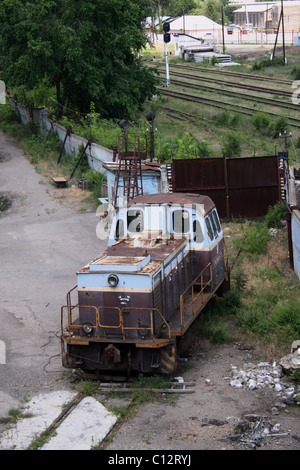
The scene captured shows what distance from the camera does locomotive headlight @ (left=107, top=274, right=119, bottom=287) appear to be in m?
10.5

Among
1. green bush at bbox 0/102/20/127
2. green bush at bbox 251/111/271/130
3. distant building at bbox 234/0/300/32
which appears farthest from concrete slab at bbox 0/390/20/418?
distant building at bbox 234/0/300/32

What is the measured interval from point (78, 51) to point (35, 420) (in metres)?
23.0

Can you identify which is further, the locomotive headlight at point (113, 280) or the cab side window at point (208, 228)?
the cab side window at point (208, 228)

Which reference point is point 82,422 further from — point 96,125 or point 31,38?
point 31,38

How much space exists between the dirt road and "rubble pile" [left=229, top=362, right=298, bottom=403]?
0.46ft

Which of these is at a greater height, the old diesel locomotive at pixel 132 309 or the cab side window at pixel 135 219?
the cab side window at pixel 135 219

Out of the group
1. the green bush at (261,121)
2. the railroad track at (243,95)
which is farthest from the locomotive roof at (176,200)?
the railroad track at (243,95)

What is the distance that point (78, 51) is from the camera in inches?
1171

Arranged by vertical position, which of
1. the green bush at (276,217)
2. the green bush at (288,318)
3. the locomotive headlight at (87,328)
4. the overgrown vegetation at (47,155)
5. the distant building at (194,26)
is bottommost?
the green bush at (288,318)

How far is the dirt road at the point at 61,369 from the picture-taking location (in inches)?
355

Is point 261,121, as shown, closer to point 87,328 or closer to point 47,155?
point 47,155

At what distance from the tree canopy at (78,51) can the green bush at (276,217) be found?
13791mm

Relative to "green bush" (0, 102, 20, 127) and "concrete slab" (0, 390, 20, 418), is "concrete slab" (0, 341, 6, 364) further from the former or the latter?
"green bush" (0, 102, 20, 127)

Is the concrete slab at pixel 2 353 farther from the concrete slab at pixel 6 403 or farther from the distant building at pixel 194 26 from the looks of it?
the distant building at pixel 194 26
